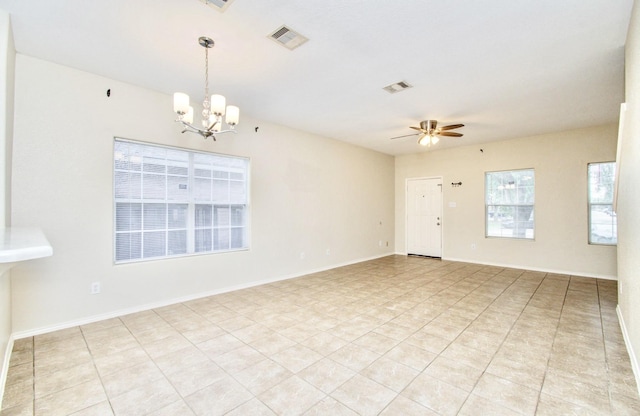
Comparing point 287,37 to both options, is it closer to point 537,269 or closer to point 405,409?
point 405,409

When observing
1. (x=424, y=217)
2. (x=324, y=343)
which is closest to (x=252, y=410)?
(x=324, y=343)

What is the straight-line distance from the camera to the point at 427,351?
100 inches

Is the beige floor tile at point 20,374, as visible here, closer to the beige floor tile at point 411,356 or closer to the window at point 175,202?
the window at point 175,202

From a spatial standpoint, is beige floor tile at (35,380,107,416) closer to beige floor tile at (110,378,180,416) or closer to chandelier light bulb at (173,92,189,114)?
beige floor tile at (110,378,180,416)

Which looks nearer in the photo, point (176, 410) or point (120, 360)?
point (176, 410)

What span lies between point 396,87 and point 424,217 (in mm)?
4616

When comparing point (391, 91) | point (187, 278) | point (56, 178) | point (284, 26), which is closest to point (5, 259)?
point (284, 26)

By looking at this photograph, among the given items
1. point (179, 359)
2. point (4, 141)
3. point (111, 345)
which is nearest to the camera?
point (4, 141)

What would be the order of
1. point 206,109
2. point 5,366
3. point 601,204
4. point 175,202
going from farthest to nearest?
point 601,204 < point 175,202 < point 206,109 < point 5,366

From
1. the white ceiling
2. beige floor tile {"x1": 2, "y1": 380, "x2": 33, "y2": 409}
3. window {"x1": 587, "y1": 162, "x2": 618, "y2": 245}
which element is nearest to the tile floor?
beige floor tile {"x1": 2, "y1": 380, "x2": 33, "y2": 409}

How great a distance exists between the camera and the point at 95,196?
3.24 m

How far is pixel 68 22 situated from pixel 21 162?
1442 mm

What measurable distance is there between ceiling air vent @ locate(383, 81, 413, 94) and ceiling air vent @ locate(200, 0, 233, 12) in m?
2.04

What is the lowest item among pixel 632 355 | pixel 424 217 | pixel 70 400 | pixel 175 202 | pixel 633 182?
pixel 70 400
